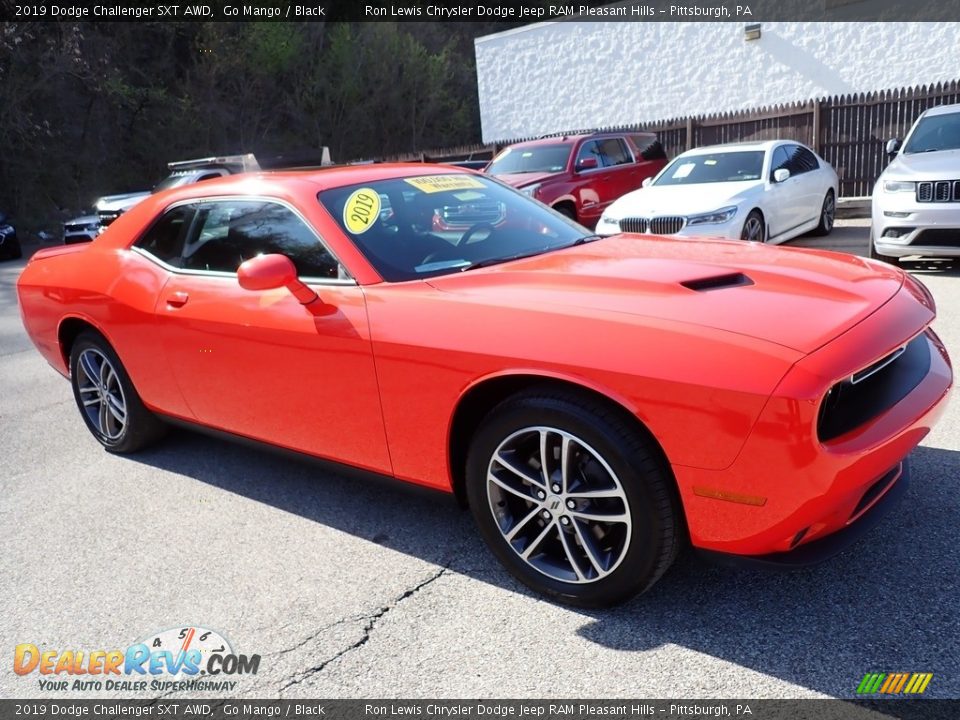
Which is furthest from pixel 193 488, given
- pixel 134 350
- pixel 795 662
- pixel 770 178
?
pixel 770 178

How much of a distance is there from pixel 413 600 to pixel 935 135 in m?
8.08

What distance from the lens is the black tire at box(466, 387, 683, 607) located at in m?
2.42

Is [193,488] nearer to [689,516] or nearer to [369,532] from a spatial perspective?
[369,532]

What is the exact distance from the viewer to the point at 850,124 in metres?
15.4

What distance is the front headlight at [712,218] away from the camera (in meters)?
8.36

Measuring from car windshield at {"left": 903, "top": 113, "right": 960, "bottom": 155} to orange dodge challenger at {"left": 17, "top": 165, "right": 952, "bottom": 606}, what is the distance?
6015 millimetres

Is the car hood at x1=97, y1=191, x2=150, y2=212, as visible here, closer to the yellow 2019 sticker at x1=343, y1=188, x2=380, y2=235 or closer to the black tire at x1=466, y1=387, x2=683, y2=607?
the yellow 2019 sticker at x1=343, y1=188, x2=380, y2=235

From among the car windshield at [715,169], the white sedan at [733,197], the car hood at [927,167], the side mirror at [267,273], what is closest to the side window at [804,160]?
Answer: the white sedan at [733,197]

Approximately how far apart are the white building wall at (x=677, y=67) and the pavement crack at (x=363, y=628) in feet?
63.4

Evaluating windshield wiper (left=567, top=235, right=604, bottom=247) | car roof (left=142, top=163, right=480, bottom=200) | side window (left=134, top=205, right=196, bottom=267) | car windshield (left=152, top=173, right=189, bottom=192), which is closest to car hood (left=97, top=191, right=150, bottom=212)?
car windshield (left=152, top=173, right=189, bottom=192)

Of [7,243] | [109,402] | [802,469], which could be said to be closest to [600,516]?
[802,469]

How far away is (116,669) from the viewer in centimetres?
264

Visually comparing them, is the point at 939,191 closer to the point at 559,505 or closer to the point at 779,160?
the point at 779,160

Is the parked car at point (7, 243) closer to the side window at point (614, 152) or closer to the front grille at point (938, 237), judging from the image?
the side window at point (614, 152)
